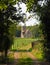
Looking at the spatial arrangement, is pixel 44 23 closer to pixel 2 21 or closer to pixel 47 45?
pixel 47 45

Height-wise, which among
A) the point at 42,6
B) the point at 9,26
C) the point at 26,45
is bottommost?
the point at 26,45

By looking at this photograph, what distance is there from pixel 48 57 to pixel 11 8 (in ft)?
27.5

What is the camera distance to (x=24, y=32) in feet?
385

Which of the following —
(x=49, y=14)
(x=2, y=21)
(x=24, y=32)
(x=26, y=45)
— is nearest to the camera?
(x=49, y=14)

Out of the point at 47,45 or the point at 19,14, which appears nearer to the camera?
the point at 47,45

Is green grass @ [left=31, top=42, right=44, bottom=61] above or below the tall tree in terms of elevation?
below

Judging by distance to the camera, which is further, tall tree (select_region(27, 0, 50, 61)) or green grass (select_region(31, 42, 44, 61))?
green grass (select_region(31, 42, 44, 61))

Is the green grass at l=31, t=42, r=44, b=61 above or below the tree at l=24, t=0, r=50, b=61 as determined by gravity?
below

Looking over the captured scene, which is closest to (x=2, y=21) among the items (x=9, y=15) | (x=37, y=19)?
(x=9, y=15)

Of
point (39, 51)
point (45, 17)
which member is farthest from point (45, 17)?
point (39, 51)

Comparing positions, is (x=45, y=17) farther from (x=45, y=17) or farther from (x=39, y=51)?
(x=39, y=51)

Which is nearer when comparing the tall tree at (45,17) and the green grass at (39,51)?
the tall tree at (45,17)

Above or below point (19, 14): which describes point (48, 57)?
below

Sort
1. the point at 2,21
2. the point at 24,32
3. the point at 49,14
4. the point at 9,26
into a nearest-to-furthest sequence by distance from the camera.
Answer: the point at 49,14, the point at 2,21, the point at 9,26, the point at 24,32
